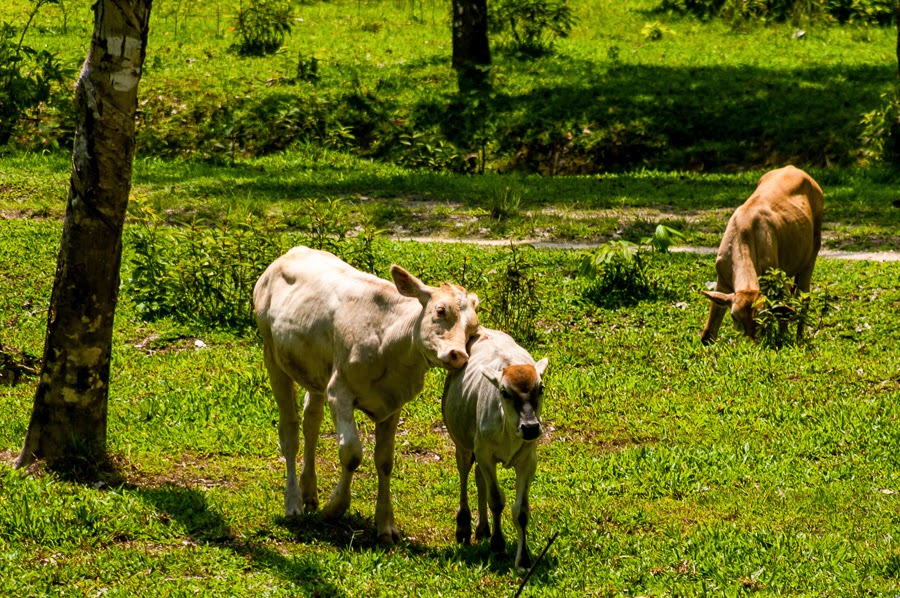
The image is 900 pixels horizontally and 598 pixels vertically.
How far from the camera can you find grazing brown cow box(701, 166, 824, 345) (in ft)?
37.2

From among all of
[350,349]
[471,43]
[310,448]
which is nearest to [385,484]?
[310,448]

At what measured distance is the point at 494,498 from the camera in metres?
6.48

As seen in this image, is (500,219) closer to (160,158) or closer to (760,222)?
(760,222)

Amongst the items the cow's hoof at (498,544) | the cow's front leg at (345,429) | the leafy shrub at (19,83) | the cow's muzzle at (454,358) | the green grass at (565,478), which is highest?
the leafy shrub at (19,83)

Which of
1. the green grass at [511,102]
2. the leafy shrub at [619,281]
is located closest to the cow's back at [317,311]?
the leafy shrub at [619,281]

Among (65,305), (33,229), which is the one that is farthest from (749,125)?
(65,305)

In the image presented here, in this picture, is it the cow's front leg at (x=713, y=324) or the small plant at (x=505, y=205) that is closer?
the cow's front leg at (x=713, y=324)

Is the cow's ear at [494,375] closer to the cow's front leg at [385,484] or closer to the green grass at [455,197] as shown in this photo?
the cow's front leg at [385,484]

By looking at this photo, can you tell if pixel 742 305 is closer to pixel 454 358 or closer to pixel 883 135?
pixel 454 358

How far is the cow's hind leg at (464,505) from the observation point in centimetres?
680

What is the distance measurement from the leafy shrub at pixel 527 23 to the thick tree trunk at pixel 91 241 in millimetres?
17958

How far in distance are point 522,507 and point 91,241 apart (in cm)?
324

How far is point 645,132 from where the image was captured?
21031 millimetres

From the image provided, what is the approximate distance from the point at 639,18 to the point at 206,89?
11182 millimetres
